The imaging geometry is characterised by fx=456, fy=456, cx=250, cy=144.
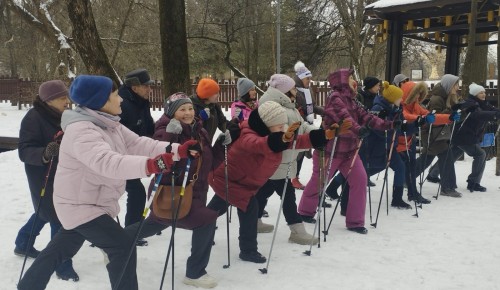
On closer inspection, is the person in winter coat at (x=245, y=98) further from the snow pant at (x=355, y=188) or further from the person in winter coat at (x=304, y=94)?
the snow pant at (x=355, y=188)

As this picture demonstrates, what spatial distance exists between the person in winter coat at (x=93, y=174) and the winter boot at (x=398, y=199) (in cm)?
403

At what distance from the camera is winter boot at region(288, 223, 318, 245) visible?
4617mm

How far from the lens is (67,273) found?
3.72 meters

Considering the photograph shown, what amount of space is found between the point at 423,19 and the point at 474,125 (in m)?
4.98

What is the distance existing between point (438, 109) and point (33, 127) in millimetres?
5374

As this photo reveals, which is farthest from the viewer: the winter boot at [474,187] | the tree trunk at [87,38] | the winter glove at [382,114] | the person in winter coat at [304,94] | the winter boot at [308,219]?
the winter boot at [474,187]

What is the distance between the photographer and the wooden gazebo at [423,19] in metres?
9.43

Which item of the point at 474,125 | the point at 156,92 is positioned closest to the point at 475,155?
the point at 474,125

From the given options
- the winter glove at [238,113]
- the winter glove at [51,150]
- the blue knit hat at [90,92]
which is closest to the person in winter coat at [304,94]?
the winter glove at [238,113]

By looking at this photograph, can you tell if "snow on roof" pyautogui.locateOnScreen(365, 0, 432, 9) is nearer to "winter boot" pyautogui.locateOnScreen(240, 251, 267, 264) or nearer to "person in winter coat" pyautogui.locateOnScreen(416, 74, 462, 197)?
"person in winter coat" pyautogui.locateOnScreen(416, 74, 462, 197)

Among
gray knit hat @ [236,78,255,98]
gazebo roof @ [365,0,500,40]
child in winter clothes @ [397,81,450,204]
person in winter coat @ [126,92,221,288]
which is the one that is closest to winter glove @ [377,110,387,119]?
child in winter clothes @ [397,81,450,204]

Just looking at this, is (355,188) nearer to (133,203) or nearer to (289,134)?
(289,134)

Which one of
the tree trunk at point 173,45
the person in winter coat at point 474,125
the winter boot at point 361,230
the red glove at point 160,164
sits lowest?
the winter boot at point 361,230

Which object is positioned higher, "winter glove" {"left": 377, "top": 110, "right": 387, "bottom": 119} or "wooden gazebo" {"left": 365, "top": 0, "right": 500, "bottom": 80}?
"wooden gazebo" {"left": 365, "top": 0, "right": 500, "bottom": 80}
